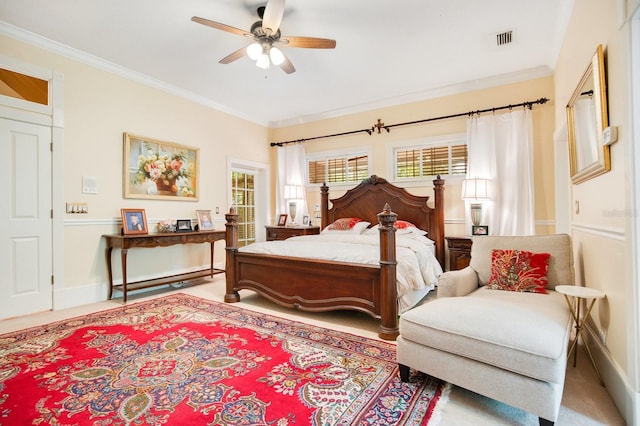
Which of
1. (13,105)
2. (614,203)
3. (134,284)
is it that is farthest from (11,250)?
(614,203)

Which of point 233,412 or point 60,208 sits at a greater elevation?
point 60,208

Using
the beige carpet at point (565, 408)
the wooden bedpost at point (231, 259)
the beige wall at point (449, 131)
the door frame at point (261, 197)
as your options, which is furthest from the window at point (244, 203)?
the beige carpet at point (565, 408)

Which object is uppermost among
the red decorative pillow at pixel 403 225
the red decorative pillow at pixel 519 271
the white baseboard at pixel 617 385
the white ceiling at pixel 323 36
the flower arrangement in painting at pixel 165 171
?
the white ceiling at pixel 323 36

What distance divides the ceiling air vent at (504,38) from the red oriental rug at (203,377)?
3284mm

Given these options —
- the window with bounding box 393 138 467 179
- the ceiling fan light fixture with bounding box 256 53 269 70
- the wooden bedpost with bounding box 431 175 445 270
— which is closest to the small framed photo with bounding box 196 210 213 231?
the ceiling fan light fixture with bounding box 256 53 269 70

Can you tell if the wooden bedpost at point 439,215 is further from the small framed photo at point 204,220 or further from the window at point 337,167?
the small framed photo at point 204,220

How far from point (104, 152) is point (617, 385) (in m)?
5.06

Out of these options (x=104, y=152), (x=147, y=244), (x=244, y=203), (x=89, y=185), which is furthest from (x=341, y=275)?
(x=244, y=203)

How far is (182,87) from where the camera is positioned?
450 cm

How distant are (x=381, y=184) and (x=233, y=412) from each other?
12.7ft

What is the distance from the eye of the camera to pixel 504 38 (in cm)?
321

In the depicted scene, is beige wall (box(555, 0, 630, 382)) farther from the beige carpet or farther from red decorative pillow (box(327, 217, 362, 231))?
red decorative pillow (box(327, 217, 362, 231))

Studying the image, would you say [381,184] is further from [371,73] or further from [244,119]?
[244,119]

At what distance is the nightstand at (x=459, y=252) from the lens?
3.91 metres
